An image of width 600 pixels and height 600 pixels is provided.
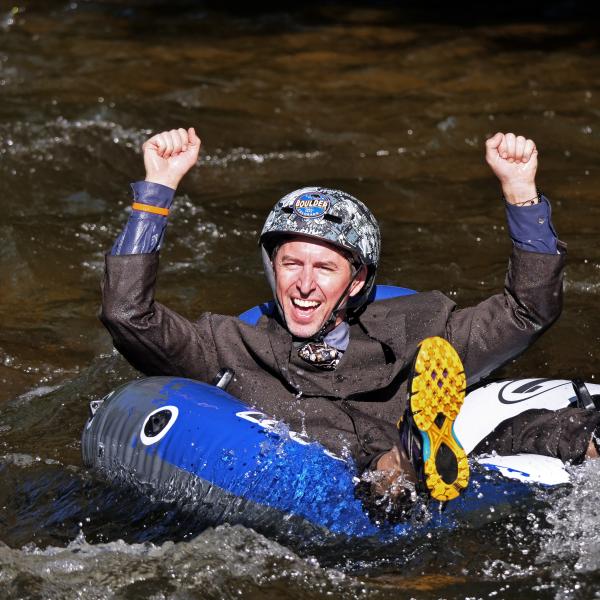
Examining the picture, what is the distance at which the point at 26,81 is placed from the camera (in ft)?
35.2

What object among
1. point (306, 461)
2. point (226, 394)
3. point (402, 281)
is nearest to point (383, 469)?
point (306, 461)

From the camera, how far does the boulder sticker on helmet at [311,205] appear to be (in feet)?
16.7

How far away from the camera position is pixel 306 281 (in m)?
5.03

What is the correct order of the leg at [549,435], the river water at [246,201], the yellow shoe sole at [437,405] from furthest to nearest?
1. the leg at [549,435]
2. the river water at [246,201]
3. the yellow shoe sole at [437,405]

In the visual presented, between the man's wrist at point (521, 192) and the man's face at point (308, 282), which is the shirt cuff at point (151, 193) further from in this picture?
the man's wrist at point (521, 192)

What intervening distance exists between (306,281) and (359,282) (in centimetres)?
34

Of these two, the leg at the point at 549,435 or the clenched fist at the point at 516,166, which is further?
the clenched fist at the point at 516,166

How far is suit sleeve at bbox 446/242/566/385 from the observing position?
5070 millimetres

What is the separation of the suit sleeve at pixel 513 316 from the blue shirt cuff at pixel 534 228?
3cm

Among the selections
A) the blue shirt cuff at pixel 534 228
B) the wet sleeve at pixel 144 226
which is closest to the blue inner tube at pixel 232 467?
the wet sleeve at pixel 144 226

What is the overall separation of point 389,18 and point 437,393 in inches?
367

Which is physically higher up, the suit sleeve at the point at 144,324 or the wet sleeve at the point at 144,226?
the wet sleeve at the point at 144,226

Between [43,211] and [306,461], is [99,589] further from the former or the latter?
[43,211]

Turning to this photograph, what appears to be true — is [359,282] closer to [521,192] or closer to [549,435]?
[521,192]
